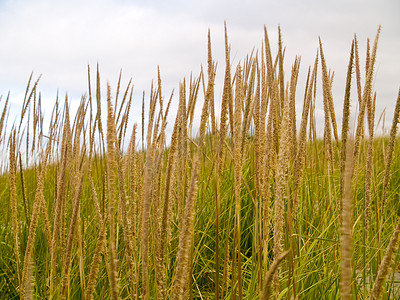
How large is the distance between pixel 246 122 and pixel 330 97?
1.20ft

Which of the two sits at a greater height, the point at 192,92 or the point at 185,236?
the point at 192,92

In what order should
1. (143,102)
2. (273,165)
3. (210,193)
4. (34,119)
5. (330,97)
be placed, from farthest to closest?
(210,193)
(34,119)
(143,102)
(330,97)
(273,165)

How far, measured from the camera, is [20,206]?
3002 millimetres

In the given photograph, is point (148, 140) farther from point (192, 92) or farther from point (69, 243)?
point (192, 92)

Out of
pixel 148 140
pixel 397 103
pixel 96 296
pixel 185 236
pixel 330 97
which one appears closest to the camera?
pixel 185 236

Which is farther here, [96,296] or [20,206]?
[20,206]

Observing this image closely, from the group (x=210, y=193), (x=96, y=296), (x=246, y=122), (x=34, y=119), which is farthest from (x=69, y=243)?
(x=210, y=193)

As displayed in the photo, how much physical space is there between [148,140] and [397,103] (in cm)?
72

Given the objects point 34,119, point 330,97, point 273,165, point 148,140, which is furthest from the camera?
point 34,119

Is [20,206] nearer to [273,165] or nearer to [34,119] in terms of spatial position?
[34,119]

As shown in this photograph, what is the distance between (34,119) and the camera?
2.10 m

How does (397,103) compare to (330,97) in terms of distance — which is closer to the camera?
(397,103)

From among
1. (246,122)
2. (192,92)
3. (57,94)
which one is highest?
(57,94)

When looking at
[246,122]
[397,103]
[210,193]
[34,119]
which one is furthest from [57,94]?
[397,103]
